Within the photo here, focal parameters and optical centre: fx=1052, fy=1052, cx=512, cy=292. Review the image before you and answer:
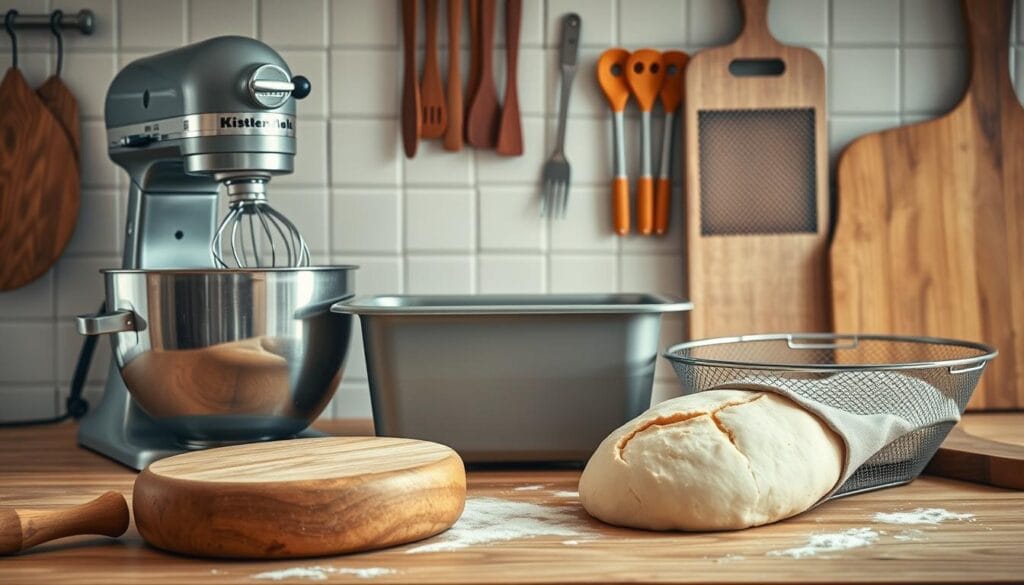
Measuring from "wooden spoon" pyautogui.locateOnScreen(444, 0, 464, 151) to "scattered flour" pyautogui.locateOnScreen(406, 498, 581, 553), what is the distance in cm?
58

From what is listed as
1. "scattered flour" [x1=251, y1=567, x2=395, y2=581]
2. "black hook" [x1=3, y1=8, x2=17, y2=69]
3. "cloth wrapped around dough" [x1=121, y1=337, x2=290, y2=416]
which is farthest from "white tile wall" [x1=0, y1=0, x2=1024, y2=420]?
"scattered flour" [x1=251, y1=567, x2=395, y2=581]

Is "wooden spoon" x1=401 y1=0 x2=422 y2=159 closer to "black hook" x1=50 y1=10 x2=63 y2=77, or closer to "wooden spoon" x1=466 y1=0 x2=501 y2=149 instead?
"wooden spoon" x1=466 y1=0 x2=501 y2=149

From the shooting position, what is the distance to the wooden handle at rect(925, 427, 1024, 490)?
34.7 inches

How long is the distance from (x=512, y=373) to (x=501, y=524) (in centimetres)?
20

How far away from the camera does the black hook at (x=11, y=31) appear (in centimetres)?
129

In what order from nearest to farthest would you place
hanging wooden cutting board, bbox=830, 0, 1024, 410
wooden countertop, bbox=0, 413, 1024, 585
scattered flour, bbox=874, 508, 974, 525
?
wooden countertop, bbox=0, 413, 1024, 585 → scattered flour, bbox=874, 508, 974, 525 → hanging wooden cutting board, bbox=830, 0, 1024, 410

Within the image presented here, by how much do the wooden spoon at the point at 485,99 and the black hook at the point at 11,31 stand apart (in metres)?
0.57

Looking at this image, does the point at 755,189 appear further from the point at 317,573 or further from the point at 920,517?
the point at 317,573

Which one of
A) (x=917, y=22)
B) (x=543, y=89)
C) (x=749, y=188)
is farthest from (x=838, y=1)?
(x=543, y=89)

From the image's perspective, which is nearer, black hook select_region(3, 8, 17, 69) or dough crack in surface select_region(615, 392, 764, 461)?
dough crack in surface select_region(615, 392, 764, 461)

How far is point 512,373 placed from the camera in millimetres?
949

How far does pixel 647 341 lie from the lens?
3.15 ft

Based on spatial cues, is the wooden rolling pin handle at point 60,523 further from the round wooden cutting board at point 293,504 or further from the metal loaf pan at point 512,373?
the metal loaf pan at point 512,373

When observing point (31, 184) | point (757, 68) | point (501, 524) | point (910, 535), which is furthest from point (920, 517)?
point (31, 184)
